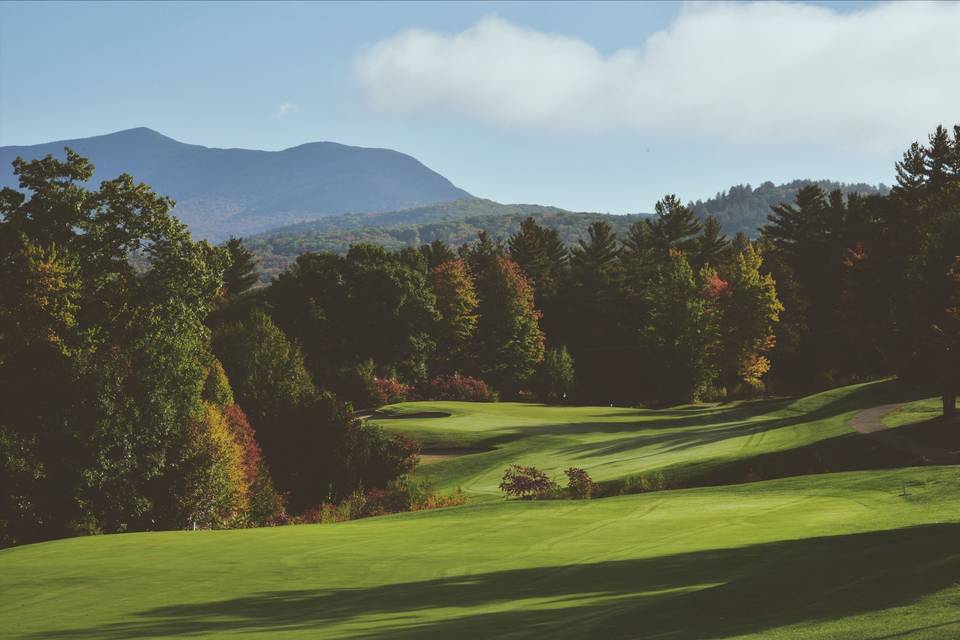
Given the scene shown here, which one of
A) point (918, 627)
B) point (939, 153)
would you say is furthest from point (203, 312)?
point (939, 153)

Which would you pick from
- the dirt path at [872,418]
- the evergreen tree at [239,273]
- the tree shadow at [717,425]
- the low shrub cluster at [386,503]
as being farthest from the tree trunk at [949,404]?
the evergreen tree at [239,273]

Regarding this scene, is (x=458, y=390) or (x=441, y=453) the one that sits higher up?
(x=458, y=390)

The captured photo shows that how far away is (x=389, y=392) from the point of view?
7669 cm

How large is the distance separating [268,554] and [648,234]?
338 ft

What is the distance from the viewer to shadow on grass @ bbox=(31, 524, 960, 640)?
10305mm

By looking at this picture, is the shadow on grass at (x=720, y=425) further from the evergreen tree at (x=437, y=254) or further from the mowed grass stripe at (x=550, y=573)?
the evergreen tree at (x=437, y=254)

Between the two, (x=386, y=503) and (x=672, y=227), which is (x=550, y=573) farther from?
(x=672, y=227)

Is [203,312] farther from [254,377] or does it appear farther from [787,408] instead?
[787,408]

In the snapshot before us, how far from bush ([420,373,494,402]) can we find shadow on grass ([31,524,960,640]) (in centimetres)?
6343

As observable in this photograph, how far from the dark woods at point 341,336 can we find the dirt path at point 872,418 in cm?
264

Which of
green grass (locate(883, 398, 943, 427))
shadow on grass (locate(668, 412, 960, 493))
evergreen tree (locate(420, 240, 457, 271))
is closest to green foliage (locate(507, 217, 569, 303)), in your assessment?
evergreen tree (locate(420, 240, 457, 271))

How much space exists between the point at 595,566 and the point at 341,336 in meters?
69.2

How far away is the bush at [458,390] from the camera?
80.0 meters

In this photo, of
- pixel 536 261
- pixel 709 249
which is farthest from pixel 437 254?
pixel 709 249
